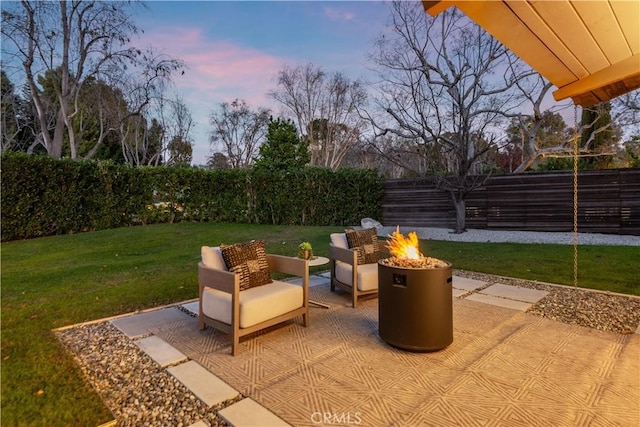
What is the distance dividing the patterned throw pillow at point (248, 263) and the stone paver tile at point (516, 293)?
2.87 m

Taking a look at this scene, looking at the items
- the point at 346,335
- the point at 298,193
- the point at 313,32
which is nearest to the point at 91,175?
the point at 298,193

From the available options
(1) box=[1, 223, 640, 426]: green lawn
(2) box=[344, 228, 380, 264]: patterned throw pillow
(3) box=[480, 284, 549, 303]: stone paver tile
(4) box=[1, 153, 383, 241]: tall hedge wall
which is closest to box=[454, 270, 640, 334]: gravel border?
(3) box=[480, 284, 549, 303]: stone paver tile

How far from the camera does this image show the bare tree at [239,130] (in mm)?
24094

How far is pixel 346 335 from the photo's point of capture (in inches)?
118

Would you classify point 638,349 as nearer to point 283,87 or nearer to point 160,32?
point 160,32

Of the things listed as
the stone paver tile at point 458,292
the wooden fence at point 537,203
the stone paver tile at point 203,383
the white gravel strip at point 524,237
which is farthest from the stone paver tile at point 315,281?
the wooden fence at point 537,203

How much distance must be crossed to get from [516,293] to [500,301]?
47cm

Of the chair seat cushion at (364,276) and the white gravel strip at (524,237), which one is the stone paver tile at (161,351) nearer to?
the chair seat cushion at (364,276)

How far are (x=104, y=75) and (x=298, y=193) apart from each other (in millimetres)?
10084

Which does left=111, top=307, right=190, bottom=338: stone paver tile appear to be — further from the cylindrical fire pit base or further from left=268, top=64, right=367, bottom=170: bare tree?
left=268, top=64, right=367, bottom=170: bare tree

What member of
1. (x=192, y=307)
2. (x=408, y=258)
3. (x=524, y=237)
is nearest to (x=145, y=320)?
(x=192, y=307)

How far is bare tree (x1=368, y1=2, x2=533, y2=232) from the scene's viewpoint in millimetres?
9477

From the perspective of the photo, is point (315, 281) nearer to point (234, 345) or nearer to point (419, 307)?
point (234, 345)

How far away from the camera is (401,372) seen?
2336mm
